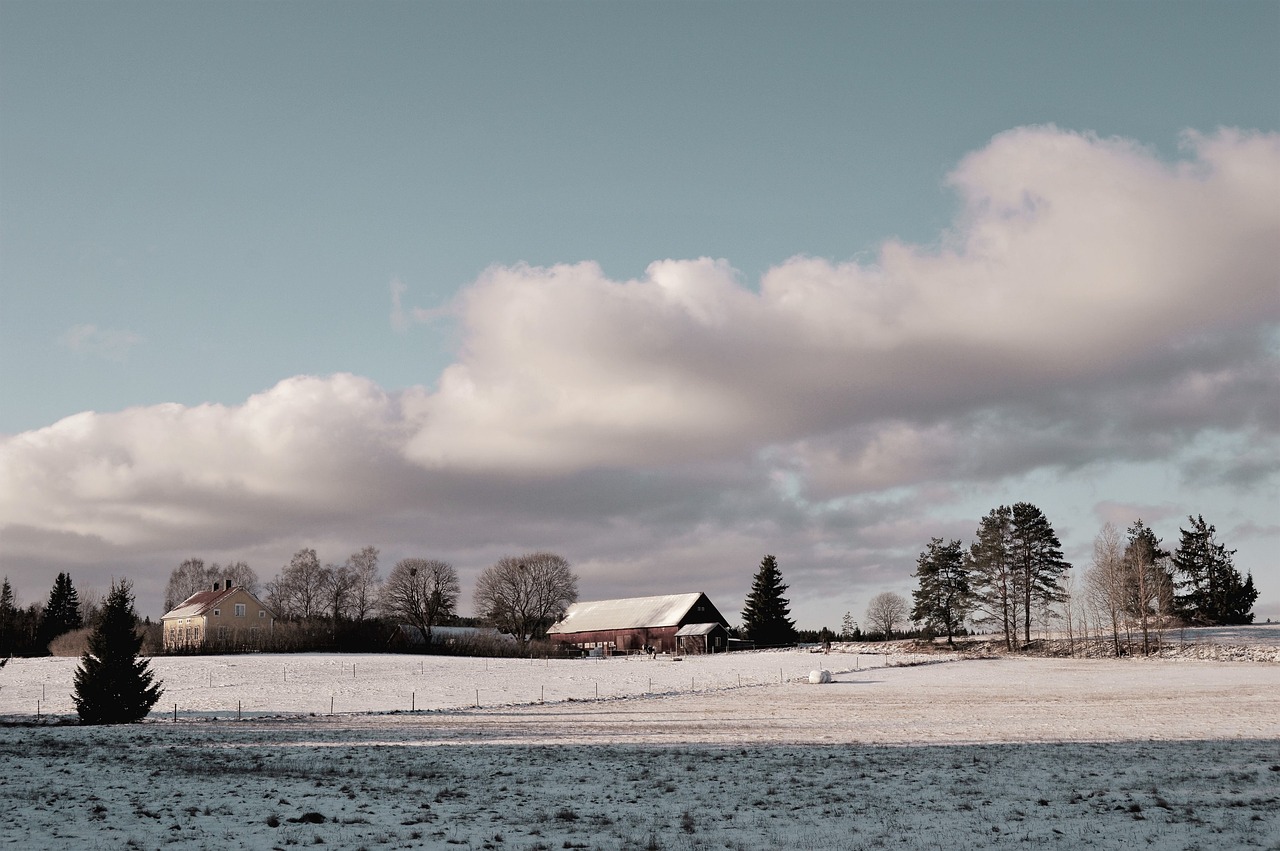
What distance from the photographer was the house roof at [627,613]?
127500 mm

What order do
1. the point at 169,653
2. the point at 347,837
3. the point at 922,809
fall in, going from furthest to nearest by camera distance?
the point at 169,653
the point at 922,809
the point at 347,837

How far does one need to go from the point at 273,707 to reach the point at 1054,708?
37.2 metres

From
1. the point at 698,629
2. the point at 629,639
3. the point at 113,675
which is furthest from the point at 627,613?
the point at 113,675

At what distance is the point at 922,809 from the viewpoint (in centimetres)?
1831

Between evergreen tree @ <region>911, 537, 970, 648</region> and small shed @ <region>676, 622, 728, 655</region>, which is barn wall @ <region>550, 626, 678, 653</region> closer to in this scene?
small shed @ <region>676, 622, 728, 655</region>

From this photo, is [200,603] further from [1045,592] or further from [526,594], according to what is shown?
[1045,592]

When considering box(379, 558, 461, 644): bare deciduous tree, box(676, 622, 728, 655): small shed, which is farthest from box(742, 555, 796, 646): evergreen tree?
box(379, 558, 461, 644): bare deciduous tree

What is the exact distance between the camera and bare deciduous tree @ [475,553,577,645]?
462 ft

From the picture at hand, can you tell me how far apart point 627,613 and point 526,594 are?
16322mm

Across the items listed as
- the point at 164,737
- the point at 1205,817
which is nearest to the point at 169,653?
the point at 164,737

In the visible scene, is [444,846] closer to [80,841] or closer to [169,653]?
[80,841]

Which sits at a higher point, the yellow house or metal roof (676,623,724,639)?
the yellow house

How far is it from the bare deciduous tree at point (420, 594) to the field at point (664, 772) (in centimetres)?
8165

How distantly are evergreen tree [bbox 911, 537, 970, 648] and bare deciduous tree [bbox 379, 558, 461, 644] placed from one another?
65202mm
